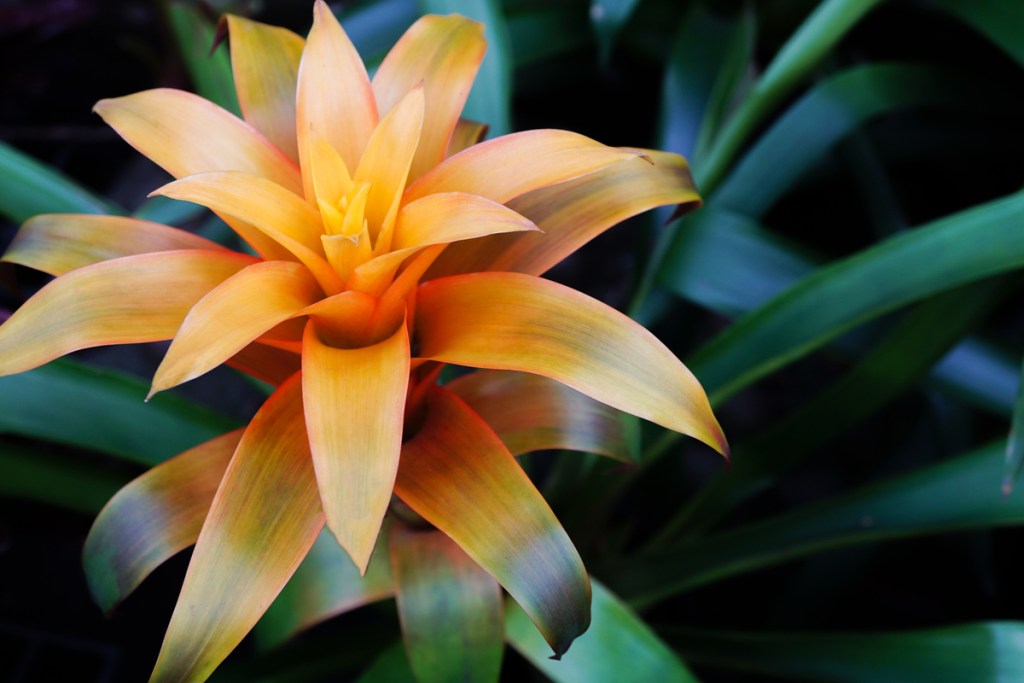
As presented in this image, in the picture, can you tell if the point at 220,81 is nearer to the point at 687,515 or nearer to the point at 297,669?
the point at 297,669

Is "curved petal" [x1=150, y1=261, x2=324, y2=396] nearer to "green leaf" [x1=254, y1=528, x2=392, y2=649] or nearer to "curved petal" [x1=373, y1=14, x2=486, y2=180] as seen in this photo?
"curved petal" [x1=373, y1=14, x2=486, y2=180]

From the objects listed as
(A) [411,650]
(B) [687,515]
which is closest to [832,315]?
(B) [687,515]

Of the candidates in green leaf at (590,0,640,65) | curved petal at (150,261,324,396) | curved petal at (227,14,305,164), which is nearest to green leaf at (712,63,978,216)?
green leaf at (590,0,640,65)

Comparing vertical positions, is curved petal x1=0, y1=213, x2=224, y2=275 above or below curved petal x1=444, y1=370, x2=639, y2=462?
above

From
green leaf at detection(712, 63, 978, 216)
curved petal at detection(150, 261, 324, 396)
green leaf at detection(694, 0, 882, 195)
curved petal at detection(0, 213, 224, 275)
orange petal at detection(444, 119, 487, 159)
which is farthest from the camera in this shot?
green leaf at detection(712, 63, 978, 216)

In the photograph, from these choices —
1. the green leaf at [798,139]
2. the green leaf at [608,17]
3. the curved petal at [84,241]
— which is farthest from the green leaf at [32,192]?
the green leaf at [798,139]

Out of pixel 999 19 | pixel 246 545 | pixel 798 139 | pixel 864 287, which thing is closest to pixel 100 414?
pixel 246 545
